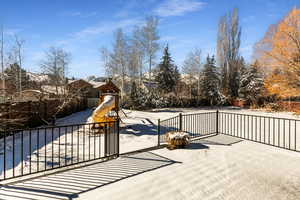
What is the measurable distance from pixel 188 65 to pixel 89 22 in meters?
17.4

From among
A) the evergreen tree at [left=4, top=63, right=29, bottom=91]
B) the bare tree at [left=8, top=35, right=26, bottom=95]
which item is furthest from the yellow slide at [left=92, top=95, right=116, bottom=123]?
the bare tree at [left=8, top=35, right=26, bottom=95]

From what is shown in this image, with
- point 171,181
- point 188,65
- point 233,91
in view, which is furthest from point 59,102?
point 233,91

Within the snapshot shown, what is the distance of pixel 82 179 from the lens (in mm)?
3227

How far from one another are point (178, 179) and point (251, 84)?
23445 millimetres

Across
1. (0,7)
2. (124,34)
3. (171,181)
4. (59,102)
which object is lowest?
(171,181)

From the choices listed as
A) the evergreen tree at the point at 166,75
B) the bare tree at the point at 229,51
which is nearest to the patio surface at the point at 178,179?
the evergreen tree at the point at 166,75

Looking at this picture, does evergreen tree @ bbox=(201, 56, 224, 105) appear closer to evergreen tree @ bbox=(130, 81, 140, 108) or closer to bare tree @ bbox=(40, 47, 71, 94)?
evergreen tree @ bbox=(130, 81, 140, 108)

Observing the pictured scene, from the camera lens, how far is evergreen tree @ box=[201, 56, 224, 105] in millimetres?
24094

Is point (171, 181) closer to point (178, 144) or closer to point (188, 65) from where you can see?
point (178, 144)

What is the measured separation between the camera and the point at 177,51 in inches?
974

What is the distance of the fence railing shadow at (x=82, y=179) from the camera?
2.75 m

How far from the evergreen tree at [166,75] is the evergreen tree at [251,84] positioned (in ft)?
29.2

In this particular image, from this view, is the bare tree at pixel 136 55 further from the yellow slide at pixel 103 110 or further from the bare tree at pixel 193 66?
the yellow slide at pixel 103 110

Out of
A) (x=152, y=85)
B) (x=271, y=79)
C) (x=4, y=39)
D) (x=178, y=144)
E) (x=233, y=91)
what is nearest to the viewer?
(x=178, y=144)
